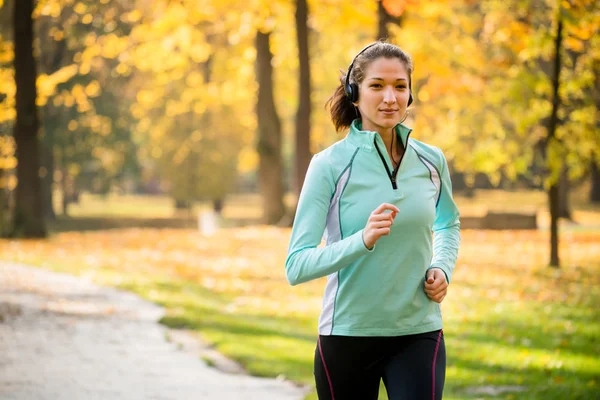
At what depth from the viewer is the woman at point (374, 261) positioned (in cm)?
343

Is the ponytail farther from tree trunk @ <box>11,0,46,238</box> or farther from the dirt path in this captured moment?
tree trunk @ <box>11,0,46,238</box>

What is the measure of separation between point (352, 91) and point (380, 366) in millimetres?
1067

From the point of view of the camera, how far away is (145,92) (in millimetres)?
42562

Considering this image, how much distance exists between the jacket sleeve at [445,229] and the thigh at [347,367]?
44 cm

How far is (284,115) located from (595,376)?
138 feet

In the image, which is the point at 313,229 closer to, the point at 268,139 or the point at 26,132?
the point at 26,132

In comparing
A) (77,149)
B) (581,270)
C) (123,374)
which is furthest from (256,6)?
(123,374)

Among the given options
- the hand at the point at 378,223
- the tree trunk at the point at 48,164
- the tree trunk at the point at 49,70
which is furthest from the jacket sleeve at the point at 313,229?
the tree trunk at the point at 48,164

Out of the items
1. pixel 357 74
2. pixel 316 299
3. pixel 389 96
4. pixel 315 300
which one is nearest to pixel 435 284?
pixel 389 96

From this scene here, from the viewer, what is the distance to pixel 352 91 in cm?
364

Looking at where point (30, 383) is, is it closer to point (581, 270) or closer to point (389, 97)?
point (389, 97)

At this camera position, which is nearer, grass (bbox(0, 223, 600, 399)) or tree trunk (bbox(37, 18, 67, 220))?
grass (bbox(0, 223, 600, 399))

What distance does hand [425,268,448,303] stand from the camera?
3.47 m

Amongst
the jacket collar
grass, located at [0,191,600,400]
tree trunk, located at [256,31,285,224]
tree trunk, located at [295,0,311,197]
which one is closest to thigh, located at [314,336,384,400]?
the jacket collar
